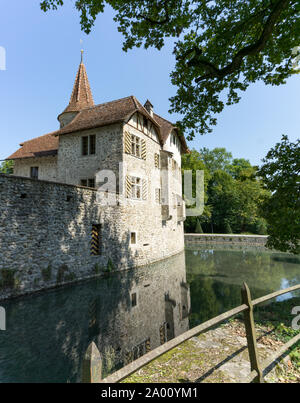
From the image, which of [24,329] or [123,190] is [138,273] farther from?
[24,329]

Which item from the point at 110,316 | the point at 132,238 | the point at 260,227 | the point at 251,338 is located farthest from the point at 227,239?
the point at 251,338

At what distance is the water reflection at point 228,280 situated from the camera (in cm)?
Result: 856

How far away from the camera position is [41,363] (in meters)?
4.86

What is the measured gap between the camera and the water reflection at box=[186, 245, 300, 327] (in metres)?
8.56

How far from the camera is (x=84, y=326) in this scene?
6.77 metres

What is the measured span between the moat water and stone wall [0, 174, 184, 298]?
0.82 metres

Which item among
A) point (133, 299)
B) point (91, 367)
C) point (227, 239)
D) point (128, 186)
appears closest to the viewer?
point (91, 367)

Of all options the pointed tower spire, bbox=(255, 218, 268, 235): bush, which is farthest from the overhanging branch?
bbox=(255, 218, 268, 235): bush

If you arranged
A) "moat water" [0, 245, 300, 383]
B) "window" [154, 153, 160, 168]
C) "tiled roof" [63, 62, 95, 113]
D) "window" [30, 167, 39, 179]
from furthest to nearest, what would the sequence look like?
"tiled roof" [63, 62, 95, 113] → "window" [30, 167, 39, 179] → "window" [154, 153, 160, 168] → "moat water" [0, 245, 300, 383]

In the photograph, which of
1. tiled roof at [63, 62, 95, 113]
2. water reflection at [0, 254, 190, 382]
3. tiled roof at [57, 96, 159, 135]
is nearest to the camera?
water reflection at [0, 254, 190, 382]

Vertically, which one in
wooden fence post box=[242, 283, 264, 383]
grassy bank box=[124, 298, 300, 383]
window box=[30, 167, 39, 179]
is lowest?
grassy bank box=[124, 298, 300, 383]

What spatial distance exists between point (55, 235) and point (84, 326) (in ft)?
16.6

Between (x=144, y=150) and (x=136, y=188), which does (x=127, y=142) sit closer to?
(x=144, y=150)

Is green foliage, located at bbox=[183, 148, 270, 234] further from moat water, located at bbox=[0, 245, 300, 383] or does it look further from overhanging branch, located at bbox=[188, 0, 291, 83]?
overhanging branch, located at bbox=[188, 0, 291, 83]
